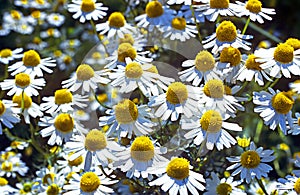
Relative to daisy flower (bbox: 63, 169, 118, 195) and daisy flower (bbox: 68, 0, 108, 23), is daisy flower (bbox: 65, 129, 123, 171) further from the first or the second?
daisy flower (bbox: 68, 0, 108, 23)

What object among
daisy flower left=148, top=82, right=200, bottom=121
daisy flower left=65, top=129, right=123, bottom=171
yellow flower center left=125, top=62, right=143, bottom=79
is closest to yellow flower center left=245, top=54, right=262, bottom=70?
daisy flower left=148, top=82, right=200, bottom=121

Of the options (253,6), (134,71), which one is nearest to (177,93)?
(134,71)

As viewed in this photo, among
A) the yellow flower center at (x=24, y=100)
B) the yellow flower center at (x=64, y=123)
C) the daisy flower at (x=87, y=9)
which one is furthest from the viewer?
→ the daisy flower at (x=87, y=9)

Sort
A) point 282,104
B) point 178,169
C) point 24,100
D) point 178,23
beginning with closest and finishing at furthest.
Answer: point 178,169, point 282,104, point 24,100, point 178,23

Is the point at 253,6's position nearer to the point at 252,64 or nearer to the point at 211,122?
the point at 252,64

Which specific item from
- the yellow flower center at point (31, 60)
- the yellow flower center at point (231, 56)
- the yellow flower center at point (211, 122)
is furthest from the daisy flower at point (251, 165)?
the yellow flower center at point (31, 60)

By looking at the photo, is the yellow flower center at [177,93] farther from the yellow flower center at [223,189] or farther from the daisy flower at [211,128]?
the yellow flower center at [223,189]
